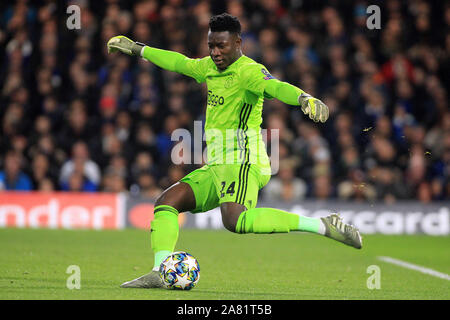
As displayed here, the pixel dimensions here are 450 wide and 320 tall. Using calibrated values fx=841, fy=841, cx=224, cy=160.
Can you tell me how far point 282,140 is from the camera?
14.8 metres

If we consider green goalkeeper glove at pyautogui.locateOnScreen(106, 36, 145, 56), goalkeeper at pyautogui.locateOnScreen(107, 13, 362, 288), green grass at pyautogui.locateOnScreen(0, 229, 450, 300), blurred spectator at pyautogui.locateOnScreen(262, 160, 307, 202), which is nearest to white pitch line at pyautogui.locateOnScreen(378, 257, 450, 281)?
green grass at pyautogui.locateOnScreen(0, 229, 450, 300)

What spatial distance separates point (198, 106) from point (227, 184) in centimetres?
842

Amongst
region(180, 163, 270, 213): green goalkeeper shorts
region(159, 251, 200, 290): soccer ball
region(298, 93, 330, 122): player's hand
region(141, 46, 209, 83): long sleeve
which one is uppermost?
region(141, 46, 209, 83): long sleeve

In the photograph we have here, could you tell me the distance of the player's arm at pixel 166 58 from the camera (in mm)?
7430

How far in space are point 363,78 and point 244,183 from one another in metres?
9.40

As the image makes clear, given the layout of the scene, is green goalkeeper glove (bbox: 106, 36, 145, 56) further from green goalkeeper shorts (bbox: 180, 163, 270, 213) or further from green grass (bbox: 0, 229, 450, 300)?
green grass (bbox: 0, 229, 450, 300)

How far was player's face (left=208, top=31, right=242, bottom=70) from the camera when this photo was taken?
6.95 m

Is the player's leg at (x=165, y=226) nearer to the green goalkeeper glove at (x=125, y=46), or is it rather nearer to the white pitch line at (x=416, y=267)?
the green goalkeeper glove at (x=125, y=46)

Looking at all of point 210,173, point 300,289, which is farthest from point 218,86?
point 300,289

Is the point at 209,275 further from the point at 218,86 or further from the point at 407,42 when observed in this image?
the point at 407,42

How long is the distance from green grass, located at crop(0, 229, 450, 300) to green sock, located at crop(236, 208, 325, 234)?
511 mm

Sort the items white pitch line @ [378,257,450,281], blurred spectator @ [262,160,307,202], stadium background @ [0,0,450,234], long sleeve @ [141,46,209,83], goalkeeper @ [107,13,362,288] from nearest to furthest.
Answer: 1. goalkeeper @ [107,13,362,288]
2. long sleeve @ [141,46,209,83]
3. white pitch line @ [378,257,450,281]
4. stadium background @ [0,0,450,234]
5. blurred spectator @ [262,160,307,202]

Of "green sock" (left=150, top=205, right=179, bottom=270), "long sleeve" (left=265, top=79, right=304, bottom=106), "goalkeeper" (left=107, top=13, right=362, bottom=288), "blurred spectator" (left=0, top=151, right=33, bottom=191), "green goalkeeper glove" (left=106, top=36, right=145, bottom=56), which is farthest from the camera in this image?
"blurred spectator" (left=0, top=151, right=33, bottom=191)

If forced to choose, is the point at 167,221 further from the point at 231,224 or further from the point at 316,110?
the point at 316,110
